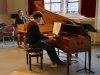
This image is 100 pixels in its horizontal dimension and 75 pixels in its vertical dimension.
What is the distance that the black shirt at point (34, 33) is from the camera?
14.8 feet

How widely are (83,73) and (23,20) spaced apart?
325cm

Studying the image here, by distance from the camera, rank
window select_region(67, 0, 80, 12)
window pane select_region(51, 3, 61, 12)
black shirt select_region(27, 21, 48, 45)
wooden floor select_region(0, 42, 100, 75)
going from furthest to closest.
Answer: window pane select_region(51, 3, 61, 12) < window select_region(67, 0, 80, 12) < black shirt select_region(27, 21, 48, 45) < wooden floor select_region(0, 42, 100, 75)

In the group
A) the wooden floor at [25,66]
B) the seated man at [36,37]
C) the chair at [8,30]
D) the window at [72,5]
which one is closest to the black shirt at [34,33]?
the seated man at [36,37]

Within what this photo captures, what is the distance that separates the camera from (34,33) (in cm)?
455

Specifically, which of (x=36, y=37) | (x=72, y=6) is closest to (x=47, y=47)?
(x=36, y=37)

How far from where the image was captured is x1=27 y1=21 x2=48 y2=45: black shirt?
14.8 ft

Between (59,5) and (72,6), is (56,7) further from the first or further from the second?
(72,6)

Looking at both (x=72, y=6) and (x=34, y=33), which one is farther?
(x=72, y=6)

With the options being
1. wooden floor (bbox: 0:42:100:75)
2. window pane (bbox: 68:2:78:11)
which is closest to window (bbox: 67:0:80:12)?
window pane (bbox: 68:2:78:11)

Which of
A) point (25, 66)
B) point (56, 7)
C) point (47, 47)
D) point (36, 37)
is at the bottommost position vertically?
point (25, 66)

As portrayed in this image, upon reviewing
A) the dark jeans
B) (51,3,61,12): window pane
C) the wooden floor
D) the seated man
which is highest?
(51,3,61,12): window pane

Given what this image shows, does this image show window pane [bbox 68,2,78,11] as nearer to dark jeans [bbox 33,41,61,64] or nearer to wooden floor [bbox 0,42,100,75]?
wooden floor [bbox 0,42,100,75]

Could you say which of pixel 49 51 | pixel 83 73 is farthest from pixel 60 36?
pixel 83 73

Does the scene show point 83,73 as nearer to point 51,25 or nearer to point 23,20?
point 51,25
